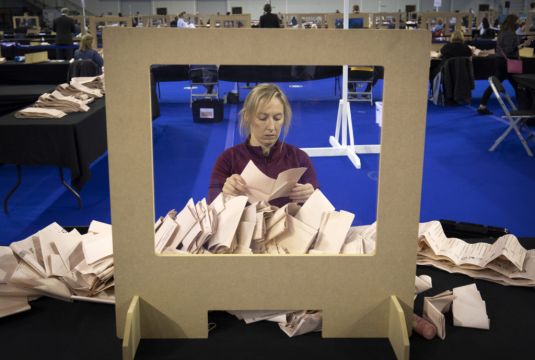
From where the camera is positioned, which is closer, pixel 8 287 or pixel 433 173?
pixel 8 287

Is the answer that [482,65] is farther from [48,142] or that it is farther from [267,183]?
[267,183]


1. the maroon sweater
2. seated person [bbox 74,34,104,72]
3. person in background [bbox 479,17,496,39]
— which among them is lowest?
the maroon sweater

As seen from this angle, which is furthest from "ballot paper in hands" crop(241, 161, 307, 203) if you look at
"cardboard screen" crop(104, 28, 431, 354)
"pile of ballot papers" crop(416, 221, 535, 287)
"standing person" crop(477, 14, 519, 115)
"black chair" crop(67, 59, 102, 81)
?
"standing person" crop(477, 14, 519, 115)

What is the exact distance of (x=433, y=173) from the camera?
4.97m

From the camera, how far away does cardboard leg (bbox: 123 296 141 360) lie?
0.76m

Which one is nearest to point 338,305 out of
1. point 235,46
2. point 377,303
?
point 377,303

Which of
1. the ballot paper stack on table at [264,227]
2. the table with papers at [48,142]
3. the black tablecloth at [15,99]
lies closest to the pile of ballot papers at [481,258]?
the ballot paper stack on table at [264,227]

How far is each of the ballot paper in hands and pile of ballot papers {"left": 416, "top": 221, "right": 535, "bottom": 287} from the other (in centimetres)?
39

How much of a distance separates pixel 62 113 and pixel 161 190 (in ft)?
11.0

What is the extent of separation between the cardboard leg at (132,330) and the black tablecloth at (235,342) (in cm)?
3

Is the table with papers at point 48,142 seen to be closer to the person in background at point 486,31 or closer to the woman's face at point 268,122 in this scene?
the woman's face at point 268,122

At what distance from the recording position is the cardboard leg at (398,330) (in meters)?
0.78

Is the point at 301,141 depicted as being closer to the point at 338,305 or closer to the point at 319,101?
the point at 319,101

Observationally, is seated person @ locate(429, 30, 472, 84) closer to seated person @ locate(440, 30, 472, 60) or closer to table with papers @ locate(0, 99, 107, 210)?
seated person @ locate(440, 30, 472, 60)
